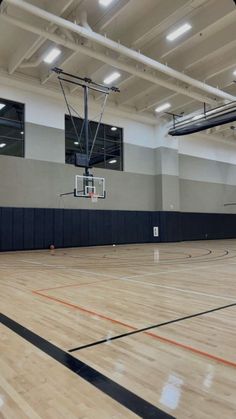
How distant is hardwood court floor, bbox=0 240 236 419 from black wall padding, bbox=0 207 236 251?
343 inches

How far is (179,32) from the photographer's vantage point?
35.2 feet

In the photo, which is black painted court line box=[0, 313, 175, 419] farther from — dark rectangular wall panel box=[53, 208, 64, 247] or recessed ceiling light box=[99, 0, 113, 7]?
dark rectangular wall panel box=[53, 208, 64, 247]

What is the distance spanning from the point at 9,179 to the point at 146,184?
8.13 meters

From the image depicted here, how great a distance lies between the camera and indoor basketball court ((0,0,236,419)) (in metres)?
2.40

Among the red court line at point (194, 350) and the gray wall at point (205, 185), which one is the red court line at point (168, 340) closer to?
the red court line at point (194, 350)

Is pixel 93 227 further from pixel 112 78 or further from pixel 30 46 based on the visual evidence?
pixel 30 46

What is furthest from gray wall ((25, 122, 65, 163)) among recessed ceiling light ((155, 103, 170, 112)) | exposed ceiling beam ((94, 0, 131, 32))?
exposed ceiling beam ((94, 0, 131, 32))

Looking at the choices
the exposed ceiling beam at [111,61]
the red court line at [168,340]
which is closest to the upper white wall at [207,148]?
the exposed ceiling beam at [111,61]

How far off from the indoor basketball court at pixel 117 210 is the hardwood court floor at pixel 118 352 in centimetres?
2

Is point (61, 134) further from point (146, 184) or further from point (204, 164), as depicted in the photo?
point (204, 164)

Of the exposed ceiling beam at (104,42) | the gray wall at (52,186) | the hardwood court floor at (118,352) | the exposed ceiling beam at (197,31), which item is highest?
the exposed ceiling beam at (197,31)

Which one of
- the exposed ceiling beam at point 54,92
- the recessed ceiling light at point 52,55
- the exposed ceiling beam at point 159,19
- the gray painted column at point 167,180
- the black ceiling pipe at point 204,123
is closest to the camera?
the exposed ceiling beam at point 159,19

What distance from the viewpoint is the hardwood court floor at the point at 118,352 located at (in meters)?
2.03

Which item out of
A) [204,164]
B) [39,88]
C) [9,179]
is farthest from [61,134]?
[204,164]
